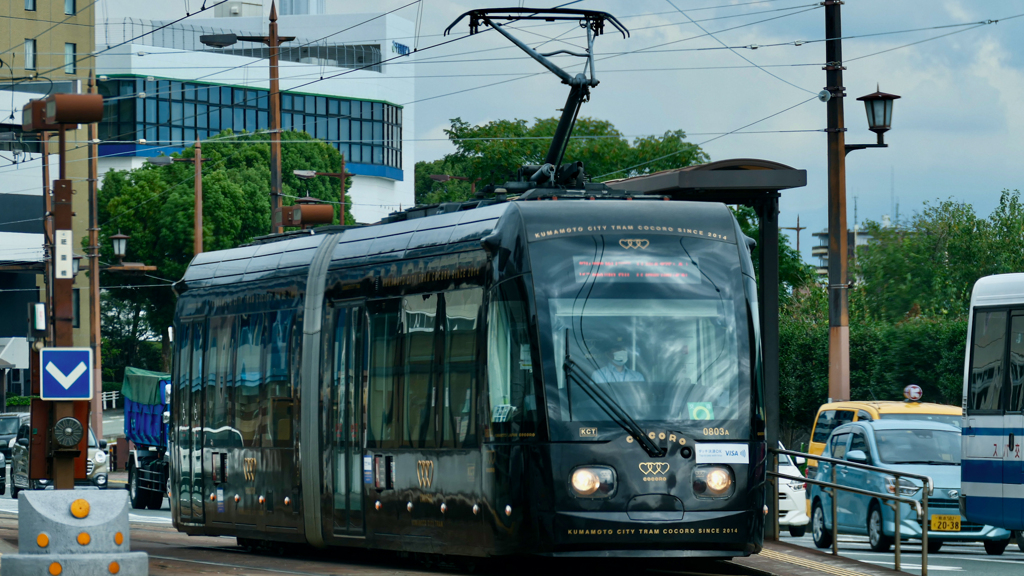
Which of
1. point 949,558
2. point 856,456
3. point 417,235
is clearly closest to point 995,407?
point 856,456

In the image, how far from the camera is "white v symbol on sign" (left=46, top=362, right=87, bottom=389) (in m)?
14.3

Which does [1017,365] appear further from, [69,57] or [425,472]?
[69,57]

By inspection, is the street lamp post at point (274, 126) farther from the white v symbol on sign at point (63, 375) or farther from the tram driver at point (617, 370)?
the tram driver at point (617, 370)

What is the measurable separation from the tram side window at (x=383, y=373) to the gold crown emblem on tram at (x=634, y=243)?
7.87 feet

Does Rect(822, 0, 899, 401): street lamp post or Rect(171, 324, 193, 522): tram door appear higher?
Rect(822, 0, 899, 401): street lamp post

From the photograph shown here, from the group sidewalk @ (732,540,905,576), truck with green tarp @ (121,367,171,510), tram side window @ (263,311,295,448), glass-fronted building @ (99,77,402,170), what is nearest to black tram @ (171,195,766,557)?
tram side window @ (263,311,295,448)

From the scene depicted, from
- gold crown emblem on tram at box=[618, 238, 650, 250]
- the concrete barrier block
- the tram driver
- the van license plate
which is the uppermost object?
gold crown emblem on tram at box=[618, 238, 650, 250]

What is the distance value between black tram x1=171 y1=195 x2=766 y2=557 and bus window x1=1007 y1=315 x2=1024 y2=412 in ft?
18.0

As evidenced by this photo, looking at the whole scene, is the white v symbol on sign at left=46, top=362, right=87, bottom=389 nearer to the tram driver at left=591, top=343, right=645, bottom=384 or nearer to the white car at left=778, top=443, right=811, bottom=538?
the tram driver at left=591, top=343, right=645, bottom=384

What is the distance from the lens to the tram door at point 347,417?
47.1ft

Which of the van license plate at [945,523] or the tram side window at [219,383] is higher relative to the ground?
the tram side window at [219,383]

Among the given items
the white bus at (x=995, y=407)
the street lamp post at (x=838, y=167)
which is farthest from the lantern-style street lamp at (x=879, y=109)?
the white bus at (x=995, y=407)

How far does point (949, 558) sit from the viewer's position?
1858 centimetres

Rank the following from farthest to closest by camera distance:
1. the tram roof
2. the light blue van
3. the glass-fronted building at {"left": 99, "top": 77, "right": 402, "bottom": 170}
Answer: the glass-fronted building at {"left": 99, "top": 77, "right": 402, "bottom": 170}, the light blue van, the tram roof
